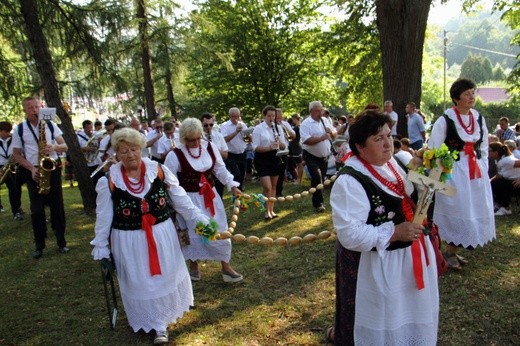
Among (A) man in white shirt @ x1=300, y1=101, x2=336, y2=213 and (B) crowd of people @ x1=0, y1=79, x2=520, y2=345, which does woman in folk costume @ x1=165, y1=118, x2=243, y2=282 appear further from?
(A) man in white shirt @ x1=300, y1=101, x2=336, y2=213

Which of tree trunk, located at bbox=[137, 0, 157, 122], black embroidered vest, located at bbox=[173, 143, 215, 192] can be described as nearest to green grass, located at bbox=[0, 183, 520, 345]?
black embroidered vest, located at bbox=[173, 143, 215, 192]

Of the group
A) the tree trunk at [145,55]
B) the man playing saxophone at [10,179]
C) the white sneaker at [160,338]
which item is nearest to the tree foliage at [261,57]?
the tree trunk at [145,55]

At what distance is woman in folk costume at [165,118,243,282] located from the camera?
5.14 metres

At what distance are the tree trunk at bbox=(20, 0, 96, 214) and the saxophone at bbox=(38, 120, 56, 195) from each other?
8.69 feet

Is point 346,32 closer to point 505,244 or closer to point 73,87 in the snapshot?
point 73,87

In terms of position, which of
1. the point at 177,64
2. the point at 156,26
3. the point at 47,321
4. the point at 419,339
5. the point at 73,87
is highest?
the point at 156,26

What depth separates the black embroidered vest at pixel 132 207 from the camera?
3.83m

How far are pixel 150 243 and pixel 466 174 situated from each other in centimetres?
349

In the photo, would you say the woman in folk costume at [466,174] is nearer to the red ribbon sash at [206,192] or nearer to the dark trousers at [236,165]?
the red ribbon sash at [206,192]

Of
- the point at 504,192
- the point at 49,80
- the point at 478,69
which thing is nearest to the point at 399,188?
the point at 504,192

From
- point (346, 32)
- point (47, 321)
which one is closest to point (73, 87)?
point (47, 321)

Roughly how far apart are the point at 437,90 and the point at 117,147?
5777cm

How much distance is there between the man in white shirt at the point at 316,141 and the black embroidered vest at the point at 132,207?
470 centimetres

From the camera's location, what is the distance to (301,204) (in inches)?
367
